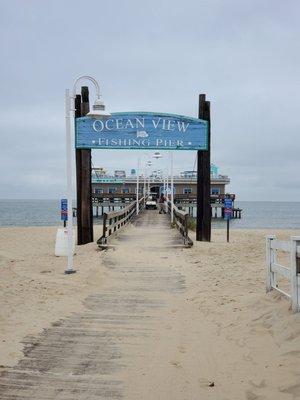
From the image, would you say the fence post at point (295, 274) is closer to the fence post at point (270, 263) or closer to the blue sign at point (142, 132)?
the fence post at point (270, 263)

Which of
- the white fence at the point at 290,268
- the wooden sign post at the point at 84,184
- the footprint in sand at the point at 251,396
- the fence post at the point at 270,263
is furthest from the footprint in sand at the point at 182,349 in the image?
the wooden sign post at the point at 84,184

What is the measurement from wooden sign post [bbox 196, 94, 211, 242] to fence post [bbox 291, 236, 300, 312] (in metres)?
11.8

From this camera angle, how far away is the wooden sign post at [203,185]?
18.4 meters

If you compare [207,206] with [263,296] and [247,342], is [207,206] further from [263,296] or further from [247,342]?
[247,342]

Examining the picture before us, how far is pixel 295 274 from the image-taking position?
6605 mm

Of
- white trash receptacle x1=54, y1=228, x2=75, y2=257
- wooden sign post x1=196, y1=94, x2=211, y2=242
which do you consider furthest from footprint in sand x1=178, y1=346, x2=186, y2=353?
wooden sign post x1=196, y1=94, x2=211, y2=242

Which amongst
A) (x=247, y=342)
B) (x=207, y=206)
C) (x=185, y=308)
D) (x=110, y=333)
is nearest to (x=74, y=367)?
(x=110, y=333)

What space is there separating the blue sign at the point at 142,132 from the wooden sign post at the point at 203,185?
1.08 feet

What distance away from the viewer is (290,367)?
5098 millimetres

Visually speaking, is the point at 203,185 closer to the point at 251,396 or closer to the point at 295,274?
the point at 295,274

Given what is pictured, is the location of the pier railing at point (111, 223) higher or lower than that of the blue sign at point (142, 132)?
lower

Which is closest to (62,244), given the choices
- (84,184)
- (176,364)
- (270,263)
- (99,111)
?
(84,184)

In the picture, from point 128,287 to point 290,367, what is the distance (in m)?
5.45

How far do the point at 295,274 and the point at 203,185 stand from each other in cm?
1201
